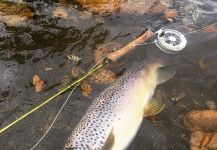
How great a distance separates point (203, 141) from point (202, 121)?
363mm

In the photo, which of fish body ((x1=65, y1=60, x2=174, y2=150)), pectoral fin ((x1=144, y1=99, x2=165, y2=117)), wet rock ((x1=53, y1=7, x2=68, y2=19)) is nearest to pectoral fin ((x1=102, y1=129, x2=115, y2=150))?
fish body ((x1=65, y1=60, x2=174, y2=150))

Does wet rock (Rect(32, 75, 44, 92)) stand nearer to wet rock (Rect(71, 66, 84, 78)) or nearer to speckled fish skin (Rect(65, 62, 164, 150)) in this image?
wet rock (Rect(71, 66, 84, 78))

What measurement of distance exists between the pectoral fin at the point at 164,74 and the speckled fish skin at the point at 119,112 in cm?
9

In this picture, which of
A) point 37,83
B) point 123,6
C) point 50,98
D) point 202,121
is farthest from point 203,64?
point 37,83

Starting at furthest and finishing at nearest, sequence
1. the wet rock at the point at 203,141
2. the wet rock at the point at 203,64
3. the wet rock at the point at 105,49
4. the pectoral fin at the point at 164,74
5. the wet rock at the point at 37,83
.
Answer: the wet rock at the point at 203,64, the wet rock at the point at 105,49, the pectoral fin at the point at 164,74, the wet rock at the point at 37,83, the wet rock at the point at 203,141

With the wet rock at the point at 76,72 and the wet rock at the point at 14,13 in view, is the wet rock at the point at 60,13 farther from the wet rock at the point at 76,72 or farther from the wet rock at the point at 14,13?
the wet rock at the point at 76,72

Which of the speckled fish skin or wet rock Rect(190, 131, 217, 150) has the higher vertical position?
the speckled fish skin

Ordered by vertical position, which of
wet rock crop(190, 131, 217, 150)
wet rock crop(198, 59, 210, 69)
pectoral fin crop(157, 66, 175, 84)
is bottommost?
wet rock crop(190, 131, 217, 150)

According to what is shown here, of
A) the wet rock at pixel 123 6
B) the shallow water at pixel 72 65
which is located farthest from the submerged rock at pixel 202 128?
the wet rock at pixel 123 6

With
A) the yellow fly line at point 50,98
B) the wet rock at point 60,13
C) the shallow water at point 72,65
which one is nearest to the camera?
the yellow fly line at point 50,98

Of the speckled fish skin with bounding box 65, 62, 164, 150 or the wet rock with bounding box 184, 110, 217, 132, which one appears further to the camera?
the wet rock with bounding box 184, 110, 217, 132

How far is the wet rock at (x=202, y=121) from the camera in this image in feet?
17.0

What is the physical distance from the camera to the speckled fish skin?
452cm

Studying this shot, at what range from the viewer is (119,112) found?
4910 millimetres
